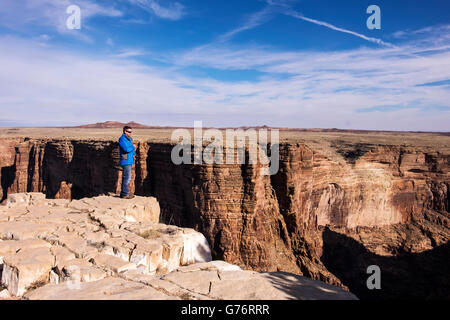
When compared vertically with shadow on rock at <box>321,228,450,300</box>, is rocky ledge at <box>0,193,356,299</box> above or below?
above

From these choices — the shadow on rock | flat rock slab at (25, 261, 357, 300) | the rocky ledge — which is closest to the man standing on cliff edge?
the rocky ledge

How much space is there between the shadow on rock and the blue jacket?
1661 cm

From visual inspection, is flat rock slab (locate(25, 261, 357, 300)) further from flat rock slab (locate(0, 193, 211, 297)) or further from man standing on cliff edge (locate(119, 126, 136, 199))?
man standing on cliff edge (locate(119, 126, 136, 199))

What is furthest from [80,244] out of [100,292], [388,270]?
[388,270]

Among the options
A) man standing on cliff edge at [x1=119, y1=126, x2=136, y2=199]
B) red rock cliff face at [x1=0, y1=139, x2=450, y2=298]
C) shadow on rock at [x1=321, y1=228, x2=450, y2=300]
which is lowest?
shadow on rock at [x1=321, y1=228, x2=450, y2=300]

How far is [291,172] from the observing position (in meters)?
16.2

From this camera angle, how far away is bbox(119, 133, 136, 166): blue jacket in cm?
953

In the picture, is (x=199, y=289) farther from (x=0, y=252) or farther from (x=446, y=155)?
(x=446, y=155)

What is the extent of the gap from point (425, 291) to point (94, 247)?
24.2 meters

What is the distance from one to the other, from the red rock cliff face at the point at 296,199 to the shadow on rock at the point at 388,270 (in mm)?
92

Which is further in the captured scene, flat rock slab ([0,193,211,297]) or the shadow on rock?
the shadow on rock

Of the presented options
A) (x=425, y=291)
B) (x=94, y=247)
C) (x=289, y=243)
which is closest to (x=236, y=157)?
(x=289, y=243)

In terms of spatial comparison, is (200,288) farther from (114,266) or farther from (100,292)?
(114,266)

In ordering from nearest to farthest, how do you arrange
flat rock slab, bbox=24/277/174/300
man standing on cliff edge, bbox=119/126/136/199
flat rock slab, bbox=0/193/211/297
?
flat rock slab, bbox=24/277/174/300 < flat rock slab, bbox=0/193/211/297 < man standing on cliff edge, bbox=119/126/136/199
